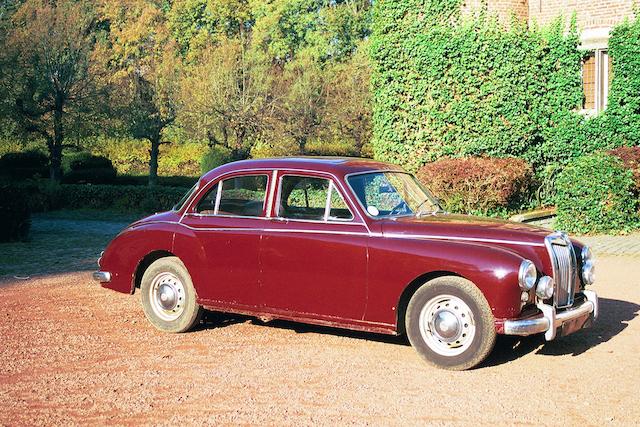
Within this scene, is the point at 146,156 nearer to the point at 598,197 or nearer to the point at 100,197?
the point at 100,197

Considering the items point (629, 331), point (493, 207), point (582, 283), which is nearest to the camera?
point (582, 283)

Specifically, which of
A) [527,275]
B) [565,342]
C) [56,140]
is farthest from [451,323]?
[56,140]

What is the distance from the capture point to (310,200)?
7.88m

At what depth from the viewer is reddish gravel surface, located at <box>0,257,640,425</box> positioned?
224 inches

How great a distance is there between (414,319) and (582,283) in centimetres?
178

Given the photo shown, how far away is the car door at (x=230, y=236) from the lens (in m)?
7.92

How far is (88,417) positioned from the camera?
5.64 meters

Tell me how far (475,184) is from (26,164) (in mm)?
23554

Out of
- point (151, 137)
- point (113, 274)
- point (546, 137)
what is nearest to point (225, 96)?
point (151, 137)

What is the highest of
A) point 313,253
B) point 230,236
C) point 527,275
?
point 230,236

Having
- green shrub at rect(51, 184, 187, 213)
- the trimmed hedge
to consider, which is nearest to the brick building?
green shrub at rect(51, 184, 187, 213)

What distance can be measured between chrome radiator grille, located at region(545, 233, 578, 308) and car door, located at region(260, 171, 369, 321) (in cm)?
162

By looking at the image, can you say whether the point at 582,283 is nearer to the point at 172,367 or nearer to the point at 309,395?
the point at 309,395

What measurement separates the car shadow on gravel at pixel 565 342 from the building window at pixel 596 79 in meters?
12.6
